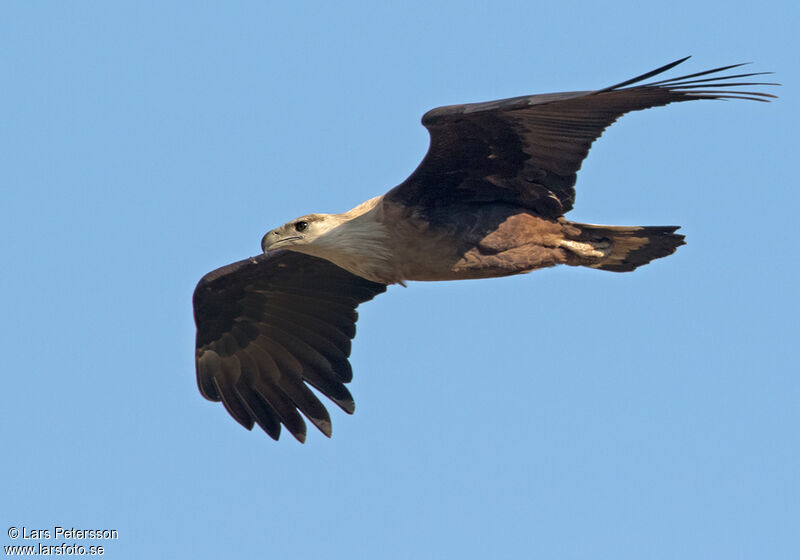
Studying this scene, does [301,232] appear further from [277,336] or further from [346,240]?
[277,336]

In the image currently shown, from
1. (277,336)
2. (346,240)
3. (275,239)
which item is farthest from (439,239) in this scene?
(277,336)

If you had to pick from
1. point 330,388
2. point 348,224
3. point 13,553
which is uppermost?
point 348,224

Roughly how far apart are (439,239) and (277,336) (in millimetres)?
2458

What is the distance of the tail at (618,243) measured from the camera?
9.42 m

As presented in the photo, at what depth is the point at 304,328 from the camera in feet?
36.3

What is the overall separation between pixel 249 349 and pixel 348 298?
101 cm

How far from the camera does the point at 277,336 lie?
11.2m

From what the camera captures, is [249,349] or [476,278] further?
[249,349]

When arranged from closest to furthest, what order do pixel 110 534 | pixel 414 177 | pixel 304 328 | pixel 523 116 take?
pixel 523 116, pixel 414 177, pixel 110 534, pixel 304 328

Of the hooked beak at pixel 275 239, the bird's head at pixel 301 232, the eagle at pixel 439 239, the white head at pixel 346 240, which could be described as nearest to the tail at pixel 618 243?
the eagle at pixel 439 239

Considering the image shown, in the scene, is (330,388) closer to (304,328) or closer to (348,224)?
(304,328)

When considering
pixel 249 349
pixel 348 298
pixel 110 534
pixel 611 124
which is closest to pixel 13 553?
pixel 110 534

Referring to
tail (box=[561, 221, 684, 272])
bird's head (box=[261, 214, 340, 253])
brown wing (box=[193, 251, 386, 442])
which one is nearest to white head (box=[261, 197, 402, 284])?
bird's head (box=[261, 214, 340, 253])

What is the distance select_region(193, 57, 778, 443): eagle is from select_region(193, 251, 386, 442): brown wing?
0.01 m
